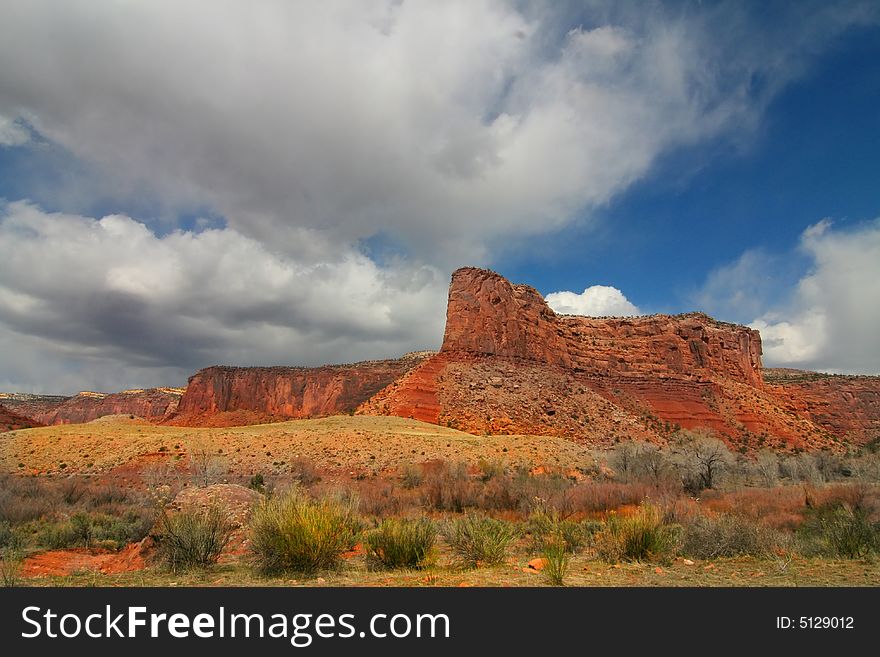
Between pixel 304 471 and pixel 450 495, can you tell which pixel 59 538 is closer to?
pixel 450 495

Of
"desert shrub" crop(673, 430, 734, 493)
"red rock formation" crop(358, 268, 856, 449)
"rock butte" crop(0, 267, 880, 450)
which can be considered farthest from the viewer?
"rock butte" crop(0, 267, 880, 450)

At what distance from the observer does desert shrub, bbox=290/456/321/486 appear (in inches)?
1048

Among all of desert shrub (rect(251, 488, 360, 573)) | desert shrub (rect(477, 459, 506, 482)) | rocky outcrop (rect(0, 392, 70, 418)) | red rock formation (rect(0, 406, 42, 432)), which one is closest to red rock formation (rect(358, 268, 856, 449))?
Result: desert shrub (rect(477, 459, 506, 482))

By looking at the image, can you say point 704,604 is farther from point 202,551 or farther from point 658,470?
point 658,470

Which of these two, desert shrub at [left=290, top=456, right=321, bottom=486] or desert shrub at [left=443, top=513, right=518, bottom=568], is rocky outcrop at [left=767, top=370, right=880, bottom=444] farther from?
desert shrub at [left=443, top=513, right=518, bottom=568]

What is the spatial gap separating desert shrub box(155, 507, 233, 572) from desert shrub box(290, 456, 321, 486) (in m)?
17.0

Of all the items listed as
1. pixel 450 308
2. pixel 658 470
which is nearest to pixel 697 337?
pixel 450 308

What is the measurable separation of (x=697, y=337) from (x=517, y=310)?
3535 centimetres

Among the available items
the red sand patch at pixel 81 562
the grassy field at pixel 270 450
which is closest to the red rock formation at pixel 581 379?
the grassy field at pixel 270 450

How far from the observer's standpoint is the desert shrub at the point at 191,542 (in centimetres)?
A: 827

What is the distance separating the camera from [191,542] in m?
8.27

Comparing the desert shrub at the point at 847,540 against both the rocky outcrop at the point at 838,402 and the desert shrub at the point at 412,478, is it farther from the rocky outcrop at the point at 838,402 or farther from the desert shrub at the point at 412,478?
the rocky outcrop at the point at 838,402

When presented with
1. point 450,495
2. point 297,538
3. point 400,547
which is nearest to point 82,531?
point 297,538

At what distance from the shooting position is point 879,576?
23.7ft
